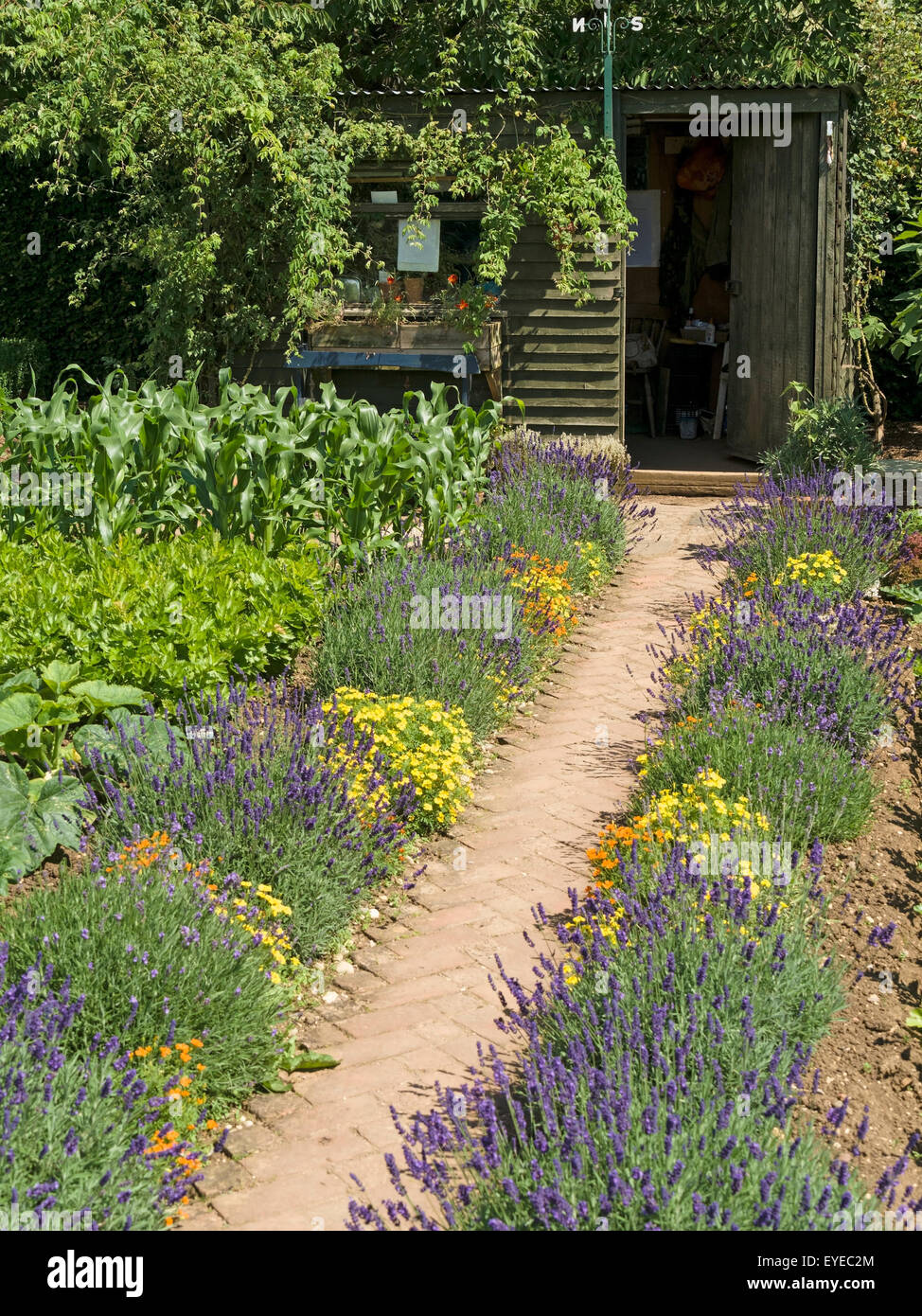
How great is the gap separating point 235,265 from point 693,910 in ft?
28.2

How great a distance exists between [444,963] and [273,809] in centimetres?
77

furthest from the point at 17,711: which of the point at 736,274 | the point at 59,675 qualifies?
the point at 736,274

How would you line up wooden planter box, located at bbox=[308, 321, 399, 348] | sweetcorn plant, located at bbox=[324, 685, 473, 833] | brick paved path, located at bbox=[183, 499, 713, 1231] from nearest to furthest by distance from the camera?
brick paved path, located at bbox=[183, 499, 713, 1231] < sweetcorn plant, located at bbox=[324, 685, 473, 833] < wooden planter box, located at bbox=[308, 321, 399, 348]

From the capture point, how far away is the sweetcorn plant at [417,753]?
17.4 ft

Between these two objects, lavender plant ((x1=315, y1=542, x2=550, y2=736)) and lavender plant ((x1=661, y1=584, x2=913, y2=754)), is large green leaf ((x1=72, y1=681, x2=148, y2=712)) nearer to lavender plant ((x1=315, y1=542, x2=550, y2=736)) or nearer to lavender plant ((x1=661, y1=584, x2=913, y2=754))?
lavender plant ((x1=315, y1=542, x2=550, y2=736))

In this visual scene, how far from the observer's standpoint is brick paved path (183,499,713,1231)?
358 centimetres

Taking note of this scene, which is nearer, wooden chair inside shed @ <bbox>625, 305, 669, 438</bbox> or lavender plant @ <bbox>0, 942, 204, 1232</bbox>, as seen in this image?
lavender plant @ <bbox>0, 942, 204, 1232</bbox>

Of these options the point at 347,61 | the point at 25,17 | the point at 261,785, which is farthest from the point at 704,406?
the point at 261,785

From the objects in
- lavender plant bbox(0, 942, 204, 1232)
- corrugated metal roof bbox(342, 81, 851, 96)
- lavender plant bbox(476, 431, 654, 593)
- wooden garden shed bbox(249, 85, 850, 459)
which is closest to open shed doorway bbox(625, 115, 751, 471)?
wooden garden shed bbox(249, 85, 850, 459)

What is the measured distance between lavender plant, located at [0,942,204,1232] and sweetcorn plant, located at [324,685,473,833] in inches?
68.5

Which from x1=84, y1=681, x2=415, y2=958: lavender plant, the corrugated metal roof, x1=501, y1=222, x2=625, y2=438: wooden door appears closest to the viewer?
x1=84, y1=681, x2=415, y2=958: lavender plant

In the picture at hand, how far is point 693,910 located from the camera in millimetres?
3982

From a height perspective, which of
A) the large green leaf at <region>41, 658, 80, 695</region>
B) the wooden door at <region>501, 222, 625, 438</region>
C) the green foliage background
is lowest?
the large green leaf at <region>41, 658, 80, 695</region>

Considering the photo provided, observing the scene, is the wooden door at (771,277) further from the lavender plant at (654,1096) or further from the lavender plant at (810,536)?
the lavender plant at (654,1096)
